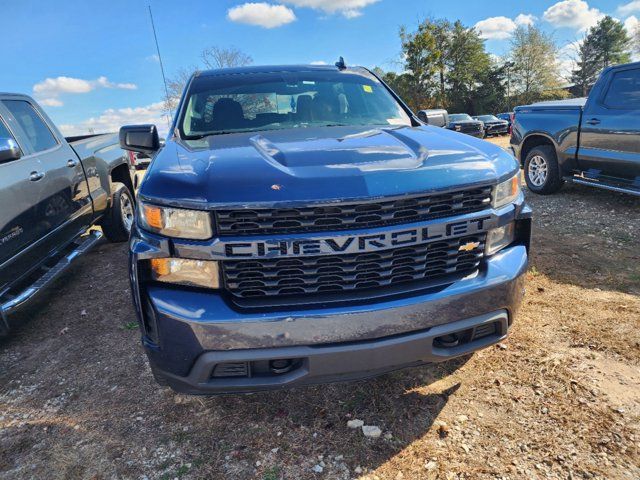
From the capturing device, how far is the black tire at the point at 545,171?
6.68 metres

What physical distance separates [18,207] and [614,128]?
6.51 m

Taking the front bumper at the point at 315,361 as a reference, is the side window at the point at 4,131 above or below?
above

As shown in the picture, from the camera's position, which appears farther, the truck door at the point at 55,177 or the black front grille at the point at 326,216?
the truck door at the point at 55,177

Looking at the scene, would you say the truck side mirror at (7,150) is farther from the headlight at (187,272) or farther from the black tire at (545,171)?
the black tire at (545,171)

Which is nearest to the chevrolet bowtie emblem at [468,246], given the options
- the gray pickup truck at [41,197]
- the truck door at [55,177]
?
the gray pickup truck at [41,197]

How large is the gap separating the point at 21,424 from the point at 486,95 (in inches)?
1978

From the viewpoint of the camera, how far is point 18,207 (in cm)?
334

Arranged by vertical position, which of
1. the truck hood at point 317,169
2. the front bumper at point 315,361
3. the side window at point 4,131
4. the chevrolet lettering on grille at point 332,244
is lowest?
the front bumper at point 315,361

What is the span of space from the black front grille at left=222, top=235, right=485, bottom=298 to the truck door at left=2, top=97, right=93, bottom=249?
271 cm

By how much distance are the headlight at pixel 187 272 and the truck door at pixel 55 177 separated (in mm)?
2422

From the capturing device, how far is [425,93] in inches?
1759

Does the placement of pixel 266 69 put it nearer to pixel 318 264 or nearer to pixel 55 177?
pixel 55 177

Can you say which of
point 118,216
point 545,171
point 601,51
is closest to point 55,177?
point 118,216

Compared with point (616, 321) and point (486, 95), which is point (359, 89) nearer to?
point (616, 321)
